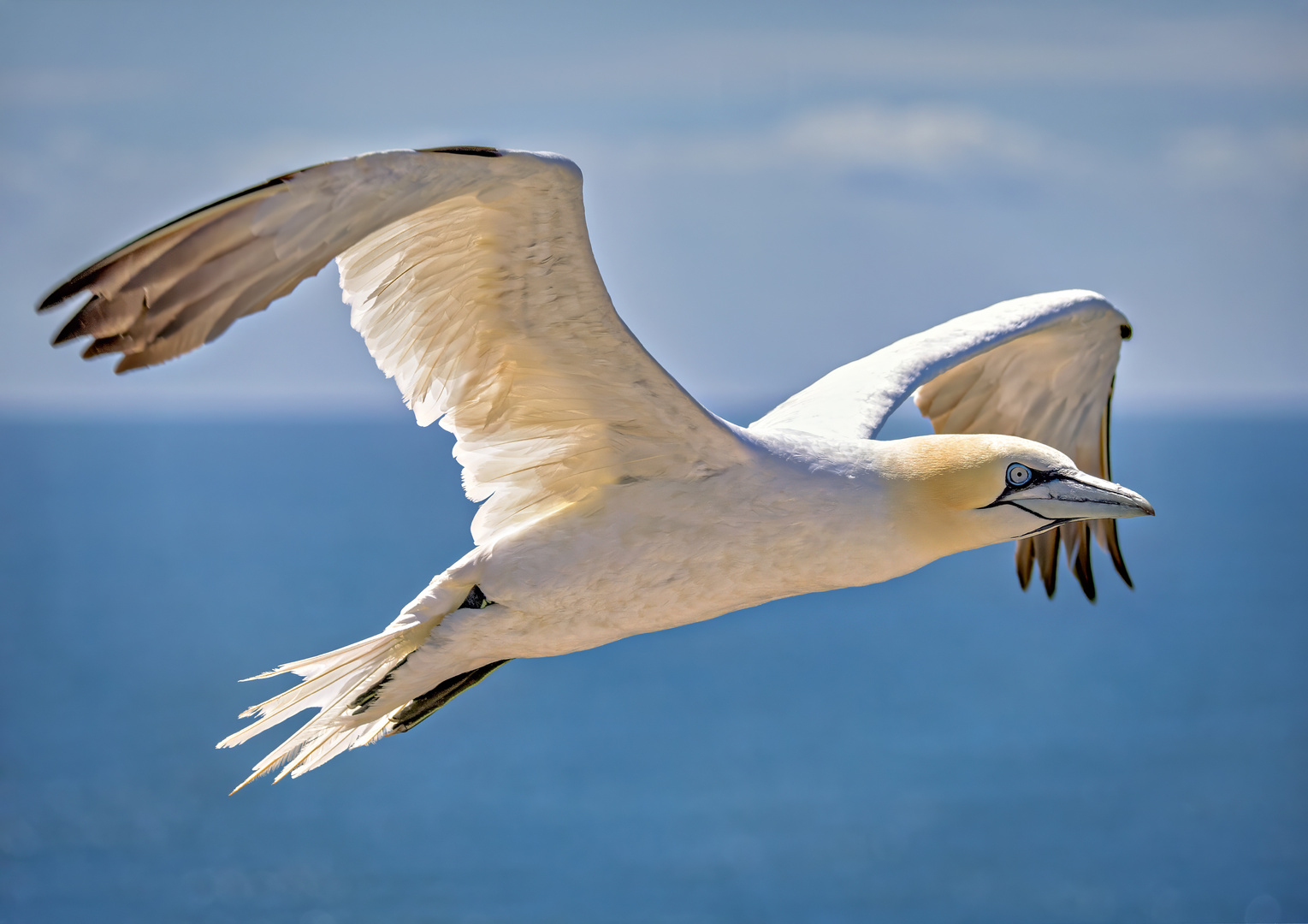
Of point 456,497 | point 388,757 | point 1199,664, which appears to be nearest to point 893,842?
A: point 388,757

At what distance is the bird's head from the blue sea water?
51.8 metres

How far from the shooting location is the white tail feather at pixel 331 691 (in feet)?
19.0

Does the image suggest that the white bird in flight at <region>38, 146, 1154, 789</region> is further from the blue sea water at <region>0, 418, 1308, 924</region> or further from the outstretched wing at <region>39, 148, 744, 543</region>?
the blue sea water at <region>0, 418, 1308, 924</region>

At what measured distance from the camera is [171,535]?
143750mm

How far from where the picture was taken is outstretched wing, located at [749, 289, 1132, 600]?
7156 millimetres

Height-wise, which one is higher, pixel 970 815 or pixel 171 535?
pixel 171 535

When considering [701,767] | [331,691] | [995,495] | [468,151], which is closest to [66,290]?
[468,151]

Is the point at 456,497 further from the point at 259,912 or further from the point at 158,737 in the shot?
the point at 259,912

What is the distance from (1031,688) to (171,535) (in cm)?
8982

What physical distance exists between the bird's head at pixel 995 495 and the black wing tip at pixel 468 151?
1983mm

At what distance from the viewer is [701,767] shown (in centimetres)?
8081

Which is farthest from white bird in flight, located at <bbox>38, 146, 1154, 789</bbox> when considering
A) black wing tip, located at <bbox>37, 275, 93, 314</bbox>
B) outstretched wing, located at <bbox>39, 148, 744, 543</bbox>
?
black wing tip, located at <bbox>37, 275, 93, 314</bbox>

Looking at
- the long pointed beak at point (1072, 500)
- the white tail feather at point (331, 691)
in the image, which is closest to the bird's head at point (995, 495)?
the long pointed beak at point (1072, 500)

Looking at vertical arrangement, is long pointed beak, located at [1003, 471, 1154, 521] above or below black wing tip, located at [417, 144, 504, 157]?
below
